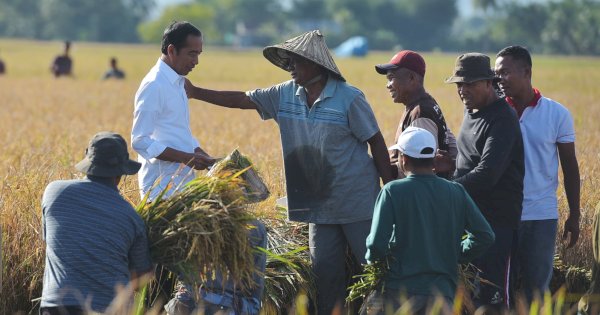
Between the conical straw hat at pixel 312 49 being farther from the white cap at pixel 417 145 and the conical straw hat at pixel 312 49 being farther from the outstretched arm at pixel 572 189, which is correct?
the outstretched arm at pixel 572 189

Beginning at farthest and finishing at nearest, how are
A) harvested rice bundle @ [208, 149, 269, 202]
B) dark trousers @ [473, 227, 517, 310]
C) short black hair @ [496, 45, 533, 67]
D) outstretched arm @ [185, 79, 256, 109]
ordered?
1. outstretched arm @ [185, 79, 256, 109]
2. short black hair @ [496, 45, 533, 67]
3. dark trousers @ [473, 227, 517, 310]
4. harvested rice bundle @ [208, 149, 269, 202]

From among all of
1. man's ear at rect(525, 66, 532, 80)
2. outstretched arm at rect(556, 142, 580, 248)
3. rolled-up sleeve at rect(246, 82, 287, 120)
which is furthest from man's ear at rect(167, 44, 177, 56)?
outstretched arm at rect(556, 142, 580, 248)

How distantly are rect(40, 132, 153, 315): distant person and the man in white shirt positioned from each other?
996mm

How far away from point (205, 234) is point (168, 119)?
1255 millimetres

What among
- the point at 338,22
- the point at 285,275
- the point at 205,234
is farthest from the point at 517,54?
the point at 338,22

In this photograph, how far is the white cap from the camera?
17.2 feet

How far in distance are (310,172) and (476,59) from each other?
115 centimetres

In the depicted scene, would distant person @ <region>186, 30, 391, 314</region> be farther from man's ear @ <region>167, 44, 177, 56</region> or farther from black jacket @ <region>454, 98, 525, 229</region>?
man's ear @ <region>167, 44, 177, 56</region>

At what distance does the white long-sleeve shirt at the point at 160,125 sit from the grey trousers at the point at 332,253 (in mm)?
849

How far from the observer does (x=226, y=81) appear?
132ft

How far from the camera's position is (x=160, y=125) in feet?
20.4

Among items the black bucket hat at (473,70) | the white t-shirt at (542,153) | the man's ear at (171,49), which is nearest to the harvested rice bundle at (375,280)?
the white t-shirt at (542,153)

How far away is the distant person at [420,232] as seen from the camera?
5.11m

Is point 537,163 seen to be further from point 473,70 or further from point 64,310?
point 64,310
